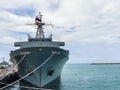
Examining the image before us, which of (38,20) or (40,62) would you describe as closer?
(40,62)

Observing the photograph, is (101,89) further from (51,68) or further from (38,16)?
(38,16)

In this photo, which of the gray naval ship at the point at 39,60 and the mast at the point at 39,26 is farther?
the mast at the point at 39,26

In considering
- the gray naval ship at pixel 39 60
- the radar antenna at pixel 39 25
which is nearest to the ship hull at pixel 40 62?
the gray naval ship at pixel 39 60

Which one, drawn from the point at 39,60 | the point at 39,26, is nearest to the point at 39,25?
the point at 39,26

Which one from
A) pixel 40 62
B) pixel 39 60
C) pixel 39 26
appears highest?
pixel 39 26

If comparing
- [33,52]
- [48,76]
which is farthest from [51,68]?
[33,52]

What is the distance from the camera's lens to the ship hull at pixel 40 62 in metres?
39.7

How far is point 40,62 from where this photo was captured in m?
39.8

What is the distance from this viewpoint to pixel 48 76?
4222 cm

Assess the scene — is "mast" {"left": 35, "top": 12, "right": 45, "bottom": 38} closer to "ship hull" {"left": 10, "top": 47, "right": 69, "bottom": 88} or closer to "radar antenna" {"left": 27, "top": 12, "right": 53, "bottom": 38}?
"radar antenna" {"left": 27, "top": 12, "right": 53, "bottom": 38}

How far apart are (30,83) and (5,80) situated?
7.95m

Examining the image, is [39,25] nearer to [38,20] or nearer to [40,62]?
[38,20]

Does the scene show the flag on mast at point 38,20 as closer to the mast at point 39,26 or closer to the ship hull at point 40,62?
the mast at point 39,26

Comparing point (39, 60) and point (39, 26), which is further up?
point (39, 26)
